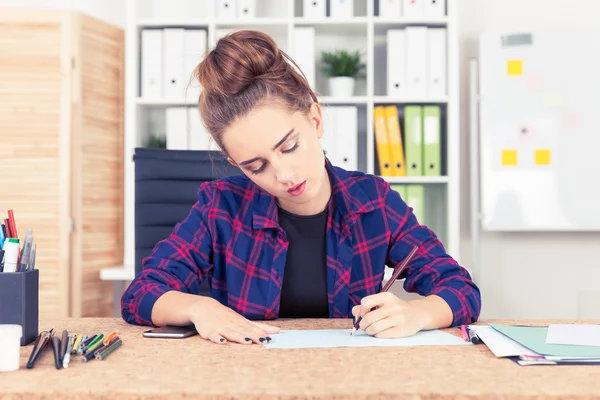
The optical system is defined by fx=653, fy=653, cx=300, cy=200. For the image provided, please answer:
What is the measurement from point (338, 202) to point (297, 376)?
0.77 metres

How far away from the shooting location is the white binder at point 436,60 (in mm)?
3086

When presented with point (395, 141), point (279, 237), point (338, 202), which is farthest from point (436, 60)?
point (279, 237)

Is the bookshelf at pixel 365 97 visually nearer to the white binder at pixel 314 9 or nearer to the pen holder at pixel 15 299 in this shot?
the white binder at pixel 314 9

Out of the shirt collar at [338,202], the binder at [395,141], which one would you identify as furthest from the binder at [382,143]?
the shirt collar at [338,202]

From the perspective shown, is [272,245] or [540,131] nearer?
[272,245]

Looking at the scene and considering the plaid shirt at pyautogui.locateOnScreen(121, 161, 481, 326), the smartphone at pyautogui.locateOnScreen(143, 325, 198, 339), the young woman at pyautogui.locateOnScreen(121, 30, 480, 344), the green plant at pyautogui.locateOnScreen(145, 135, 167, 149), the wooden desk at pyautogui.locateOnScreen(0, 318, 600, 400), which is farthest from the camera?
the green plant at pyautogui.locateOnScreen(145, 135, 167, 149)

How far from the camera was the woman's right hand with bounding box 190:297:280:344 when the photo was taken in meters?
1.01

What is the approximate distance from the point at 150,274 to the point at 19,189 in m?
1.92

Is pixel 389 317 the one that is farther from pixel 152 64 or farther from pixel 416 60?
pixel 152 64

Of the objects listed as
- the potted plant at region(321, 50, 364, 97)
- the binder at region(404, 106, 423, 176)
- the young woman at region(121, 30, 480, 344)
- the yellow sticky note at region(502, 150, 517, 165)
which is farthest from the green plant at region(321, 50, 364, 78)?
the young woman at region(121, 30, 480, 344)

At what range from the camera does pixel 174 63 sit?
314 cm

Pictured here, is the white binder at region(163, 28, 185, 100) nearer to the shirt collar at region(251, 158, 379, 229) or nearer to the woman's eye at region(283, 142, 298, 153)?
the shirt collar at region(251, 158, 379, 229)

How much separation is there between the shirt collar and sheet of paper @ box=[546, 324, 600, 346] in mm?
529

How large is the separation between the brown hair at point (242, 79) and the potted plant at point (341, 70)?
6.03 feet
